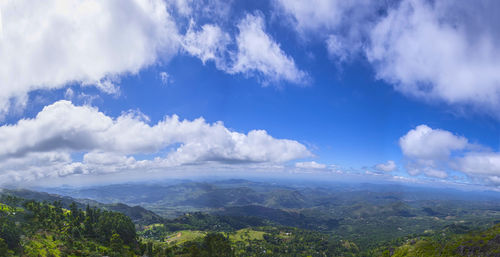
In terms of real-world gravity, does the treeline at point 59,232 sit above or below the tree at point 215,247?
above

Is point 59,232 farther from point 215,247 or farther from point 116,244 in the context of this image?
point 215,247

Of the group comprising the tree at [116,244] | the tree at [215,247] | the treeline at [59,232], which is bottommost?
the tree at [215,247]

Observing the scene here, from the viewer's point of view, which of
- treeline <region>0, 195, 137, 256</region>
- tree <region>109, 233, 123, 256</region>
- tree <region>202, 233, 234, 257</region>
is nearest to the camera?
treeline <region>0, 195, 137, 256</region>

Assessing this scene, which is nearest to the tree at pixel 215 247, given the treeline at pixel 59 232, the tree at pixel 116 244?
the treeline at pixel 59 232

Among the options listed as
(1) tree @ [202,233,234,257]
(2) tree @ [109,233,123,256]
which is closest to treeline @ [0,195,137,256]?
(2) tree @ [109,233,123,256]

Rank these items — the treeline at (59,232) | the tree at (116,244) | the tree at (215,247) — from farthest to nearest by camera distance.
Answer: the tree at (215,247), the tree at (116,244), the treeline at (59,232)

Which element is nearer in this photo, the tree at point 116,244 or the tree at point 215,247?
the tree at point 116,244

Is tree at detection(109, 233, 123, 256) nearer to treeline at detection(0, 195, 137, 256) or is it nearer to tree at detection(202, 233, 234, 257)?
treeline at detection(0, 195, 137, 256)

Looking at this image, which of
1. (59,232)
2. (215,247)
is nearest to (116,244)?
(59,232)

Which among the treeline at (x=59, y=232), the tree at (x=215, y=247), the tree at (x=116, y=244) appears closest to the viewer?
the treeline at (x=59, y=232)

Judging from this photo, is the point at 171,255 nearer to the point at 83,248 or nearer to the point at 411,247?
the point at 83,248

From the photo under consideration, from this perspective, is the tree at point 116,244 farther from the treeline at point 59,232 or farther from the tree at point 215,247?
the tree at point 215,247
